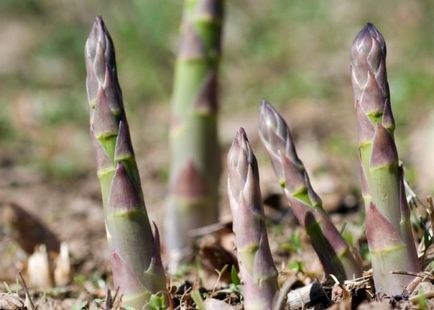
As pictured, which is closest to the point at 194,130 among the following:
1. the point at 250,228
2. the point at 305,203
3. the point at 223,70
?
the point at 305,203

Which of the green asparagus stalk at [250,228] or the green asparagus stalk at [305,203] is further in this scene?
the green asparagus stalk at [305,203]

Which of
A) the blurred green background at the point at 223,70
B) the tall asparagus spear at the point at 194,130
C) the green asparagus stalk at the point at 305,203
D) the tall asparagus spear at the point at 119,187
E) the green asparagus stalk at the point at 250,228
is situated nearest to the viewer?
the green asparagus stalk at the point at 250,228

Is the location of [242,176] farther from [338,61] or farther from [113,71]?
[338,61]

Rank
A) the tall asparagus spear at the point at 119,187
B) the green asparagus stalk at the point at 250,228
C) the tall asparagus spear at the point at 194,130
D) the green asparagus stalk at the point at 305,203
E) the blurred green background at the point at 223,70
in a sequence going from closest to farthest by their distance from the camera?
the green asparagus stalk at the point at 250,228 < the tall asparagus spear at the point at 119,187 < the green asparagus stalk at the point at 305,203 < the tall asparagus spear at the point at 194,130 < the blurred green background at the point at 223,70

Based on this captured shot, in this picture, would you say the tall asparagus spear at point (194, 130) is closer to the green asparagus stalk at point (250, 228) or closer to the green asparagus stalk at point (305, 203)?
the green asparagus stalk at point (305, 203)

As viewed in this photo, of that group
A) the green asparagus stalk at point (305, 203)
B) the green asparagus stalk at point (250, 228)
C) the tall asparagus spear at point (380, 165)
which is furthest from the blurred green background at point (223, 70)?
the green asparagus stalk at point (250, 228)

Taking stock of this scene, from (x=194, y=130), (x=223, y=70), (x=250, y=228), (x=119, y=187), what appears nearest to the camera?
(x=250, y=228)

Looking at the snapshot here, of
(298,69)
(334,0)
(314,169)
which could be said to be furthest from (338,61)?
(314,169)

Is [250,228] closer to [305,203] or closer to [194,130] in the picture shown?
[305,203]
